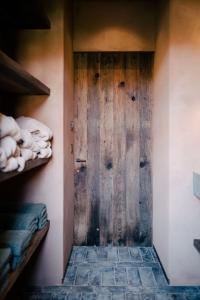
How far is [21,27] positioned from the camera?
1969mm

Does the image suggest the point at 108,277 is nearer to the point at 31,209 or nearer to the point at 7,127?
the point at 31,209

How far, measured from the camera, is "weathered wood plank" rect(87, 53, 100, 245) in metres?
2.78

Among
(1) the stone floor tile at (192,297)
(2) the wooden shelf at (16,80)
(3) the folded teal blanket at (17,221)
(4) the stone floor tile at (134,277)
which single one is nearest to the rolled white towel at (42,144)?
(2) the wooden shelf at (16,80)

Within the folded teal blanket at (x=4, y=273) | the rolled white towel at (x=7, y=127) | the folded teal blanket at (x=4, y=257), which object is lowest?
the folded teal blanket at (x=4, y=273)

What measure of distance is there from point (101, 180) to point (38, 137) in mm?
1123

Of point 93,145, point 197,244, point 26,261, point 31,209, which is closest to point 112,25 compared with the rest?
point 93,145

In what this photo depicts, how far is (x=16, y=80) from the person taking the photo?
1495 millimetres

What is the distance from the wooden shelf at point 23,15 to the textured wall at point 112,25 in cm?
77

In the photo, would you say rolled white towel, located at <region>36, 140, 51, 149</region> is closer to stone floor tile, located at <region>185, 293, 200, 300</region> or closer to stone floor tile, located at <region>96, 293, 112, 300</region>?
stone floor tile, located at <region>96, 293, 112, 300</region>

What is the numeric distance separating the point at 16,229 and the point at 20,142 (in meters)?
0.59

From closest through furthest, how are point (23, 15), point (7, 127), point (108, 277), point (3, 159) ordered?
point (3, 159), point (7, 127), point (23, 15), point (108, 277)

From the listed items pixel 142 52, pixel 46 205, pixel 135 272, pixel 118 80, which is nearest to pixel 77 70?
pixel 118 80

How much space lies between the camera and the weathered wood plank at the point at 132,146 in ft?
9.09

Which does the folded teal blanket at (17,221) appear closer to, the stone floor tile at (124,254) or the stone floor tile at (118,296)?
the stone floor tile at (118,296)
